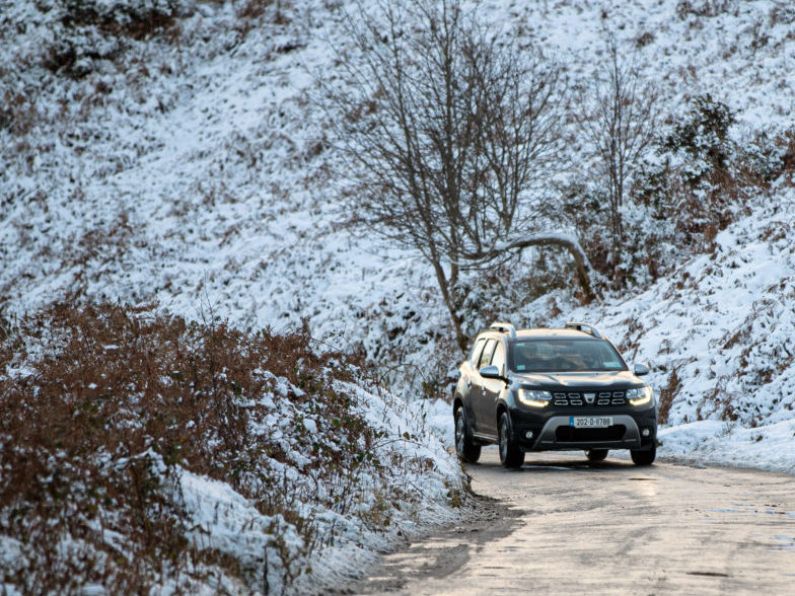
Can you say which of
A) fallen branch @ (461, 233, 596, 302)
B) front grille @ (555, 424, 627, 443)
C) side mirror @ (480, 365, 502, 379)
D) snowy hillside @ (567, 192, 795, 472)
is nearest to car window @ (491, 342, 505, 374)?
side mirror @ (480, 365, 502, 379)

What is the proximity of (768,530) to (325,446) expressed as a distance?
3.59 m

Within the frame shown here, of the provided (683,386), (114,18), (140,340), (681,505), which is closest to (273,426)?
(681,505)

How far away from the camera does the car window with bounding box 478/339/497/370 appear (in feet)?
55.3

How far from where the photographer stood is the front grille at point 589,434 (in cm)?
1484

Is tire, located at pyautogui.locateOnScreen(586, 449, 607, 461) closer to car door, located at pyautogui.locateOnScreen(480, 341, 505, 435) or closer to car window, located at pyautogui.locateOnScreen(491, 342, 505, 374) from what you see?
car door, located at pyautogui.locateOnScreen(480, 341, 505, 435)

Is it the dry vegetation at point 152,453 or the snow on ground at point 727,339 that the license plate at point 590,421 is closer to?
the snow on ground at point 727,339

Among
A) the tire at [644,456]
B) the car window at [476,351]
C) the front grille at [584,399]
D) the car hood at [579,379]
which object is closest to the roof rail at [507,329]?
the car window at [476,351]

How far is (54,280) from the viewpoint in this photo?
37.0 meters

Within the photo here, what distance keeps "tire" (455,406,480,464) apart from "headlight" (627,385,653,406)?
8.63ft

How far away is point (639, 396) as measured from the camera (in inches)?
597

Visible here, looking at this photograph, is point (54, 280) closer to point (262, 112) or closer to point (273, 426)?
point (262, 112)

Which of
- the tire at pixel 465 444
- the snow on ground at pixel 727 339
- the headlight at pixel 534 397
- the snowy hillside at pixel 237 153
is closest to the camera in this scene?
the headlight at pixel 534 397

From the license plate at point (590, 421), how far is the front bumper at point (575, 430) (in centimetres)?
4

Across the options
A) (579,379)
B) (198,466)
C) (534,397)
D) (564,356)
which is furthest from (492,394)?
(198,466)
